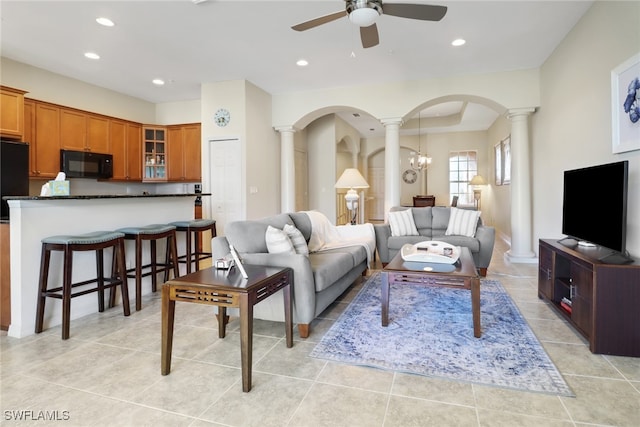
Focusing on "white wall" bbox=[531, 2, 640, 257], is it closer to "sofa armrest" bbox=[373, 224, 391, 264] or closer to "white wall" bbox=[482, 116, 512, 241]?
"white wall" bbox=[482, 116, 512, 241]

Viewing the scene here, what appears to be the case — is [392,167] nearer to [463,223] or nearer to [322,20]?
[463,223]

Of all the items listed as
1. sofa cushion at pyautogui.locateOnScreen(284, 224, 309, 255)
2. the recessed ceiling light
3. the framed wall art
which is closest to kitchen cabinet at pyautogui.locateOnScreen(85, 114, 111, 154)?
the recessed ceiling light

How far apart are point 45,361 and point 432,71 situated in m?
5.53

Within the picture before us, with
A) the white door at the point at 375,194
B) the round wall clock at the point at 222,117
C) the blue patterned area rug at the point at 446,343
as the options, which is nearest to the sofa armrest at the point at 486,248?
the blue patterned area rug at the point at 446,343

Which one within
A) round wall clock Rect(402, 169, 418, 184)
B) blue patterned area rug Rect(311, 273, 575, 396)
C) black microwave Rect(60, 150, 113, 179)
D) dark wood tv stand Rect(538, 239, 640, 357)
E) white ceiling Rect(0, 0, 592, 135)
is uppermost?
white ceiling Rect(0, 0, 592, 135)

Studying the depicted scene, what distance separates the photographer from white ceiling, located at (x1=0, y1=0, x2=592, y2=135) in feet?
11.3

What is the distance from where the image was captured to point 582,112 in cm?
357

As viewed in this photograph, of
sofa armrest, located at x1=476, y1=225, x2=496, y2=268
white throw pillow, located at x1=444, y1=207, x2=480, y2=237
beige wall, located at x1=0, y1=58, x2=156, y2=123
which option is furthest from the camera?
beige wall, located at x1=0, y1=58, x2=156, y2=123

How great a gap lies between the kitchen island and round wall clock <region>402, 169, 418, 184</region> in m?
9.15

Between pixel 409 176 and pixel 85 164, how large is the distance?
29.6 ft

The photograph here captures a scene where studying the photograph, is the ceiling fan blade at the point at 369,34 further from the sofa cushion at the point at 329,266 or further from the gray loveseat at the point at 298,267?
the sofa cushion at the point at 329,266

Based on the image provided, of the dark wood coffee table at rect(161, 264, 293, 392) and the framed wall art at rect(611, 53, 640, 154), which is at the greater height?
the framed wall art at rect(611, 53, 640, 154)

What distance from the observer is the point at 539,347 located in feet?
7.63

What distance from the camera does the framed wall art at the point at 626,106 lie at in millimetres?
2574
